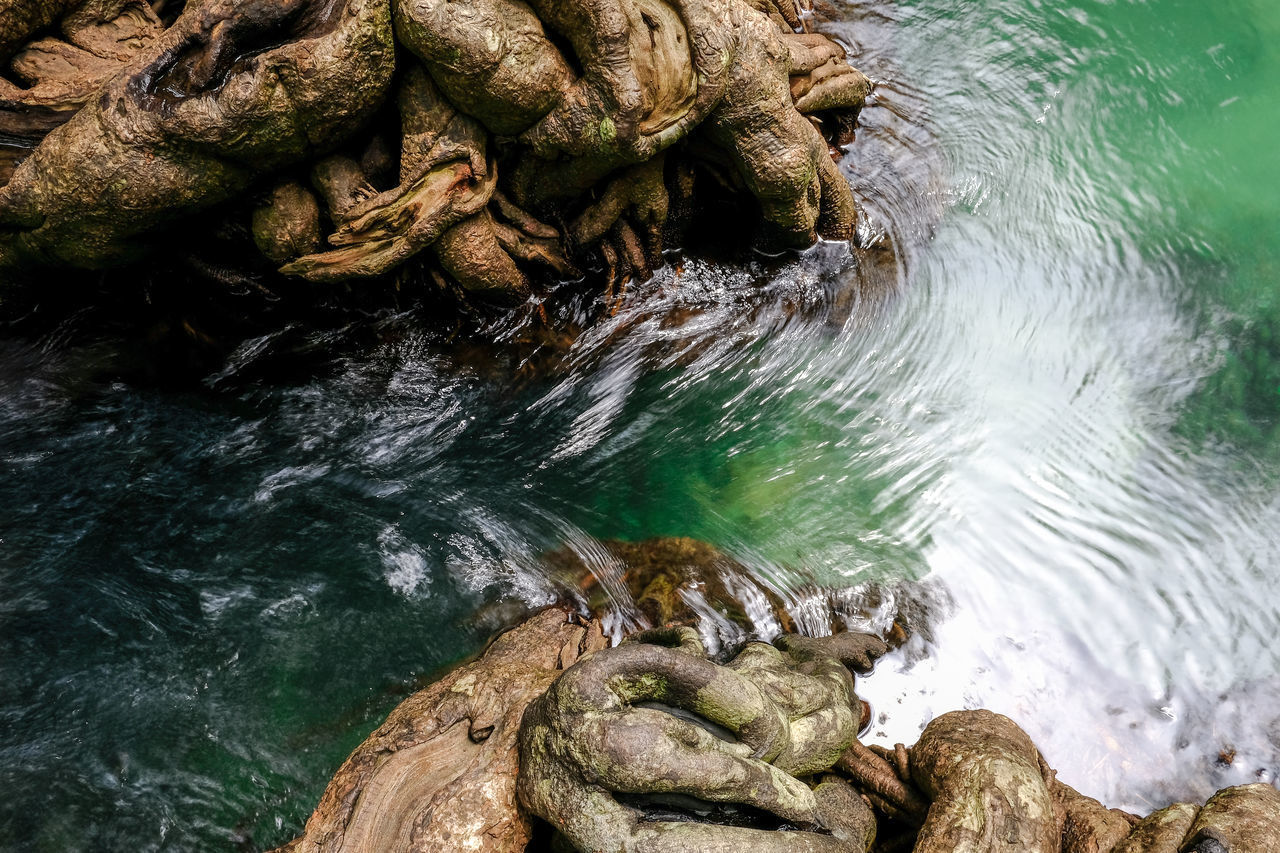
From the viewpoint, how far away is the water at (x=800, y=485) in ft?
13.0

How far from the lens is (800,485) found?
5121mm

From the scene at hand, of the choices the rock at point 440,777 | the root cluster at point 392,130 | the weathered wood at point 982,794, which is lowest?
the rock at point 440,777

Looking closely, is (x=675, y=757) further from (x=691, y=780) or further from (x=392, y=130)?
(x=392, y=130)

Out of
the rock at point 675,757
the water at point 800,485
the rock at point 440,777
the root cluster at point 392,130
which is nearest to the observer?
the rock at point 675,757

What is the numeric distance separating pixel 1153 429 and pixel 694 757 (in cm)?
435

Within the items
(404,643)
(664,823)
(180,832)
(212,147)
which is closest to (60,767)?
(180,832)

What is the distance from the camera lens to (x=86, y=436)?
489cm

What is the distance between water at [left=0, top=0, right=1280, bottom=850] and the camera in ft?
13.0

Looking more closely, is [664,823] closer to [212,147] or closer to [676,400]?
[676,400]

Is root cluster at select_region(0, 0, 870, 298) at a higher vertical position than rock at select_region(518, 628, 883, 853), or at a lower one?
higher

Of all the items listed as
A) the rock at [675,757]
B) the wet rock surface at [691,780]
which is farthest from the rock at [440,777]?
the rock at [675,757]

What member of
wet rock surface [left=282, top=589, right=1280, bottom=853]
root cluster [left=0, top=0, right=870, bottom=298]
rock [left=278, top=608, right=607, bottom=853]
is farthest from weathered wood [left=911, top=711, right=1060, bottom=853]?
root cluster [left=0, top=0, right=870, bottom=298]

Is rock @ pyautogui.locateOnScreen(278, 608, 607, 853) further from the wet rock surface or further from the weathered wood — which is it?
the weathered wood

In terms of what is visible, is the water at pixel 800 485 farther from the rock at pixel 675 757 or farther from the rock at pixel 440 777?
the rock at pixel 675 757
